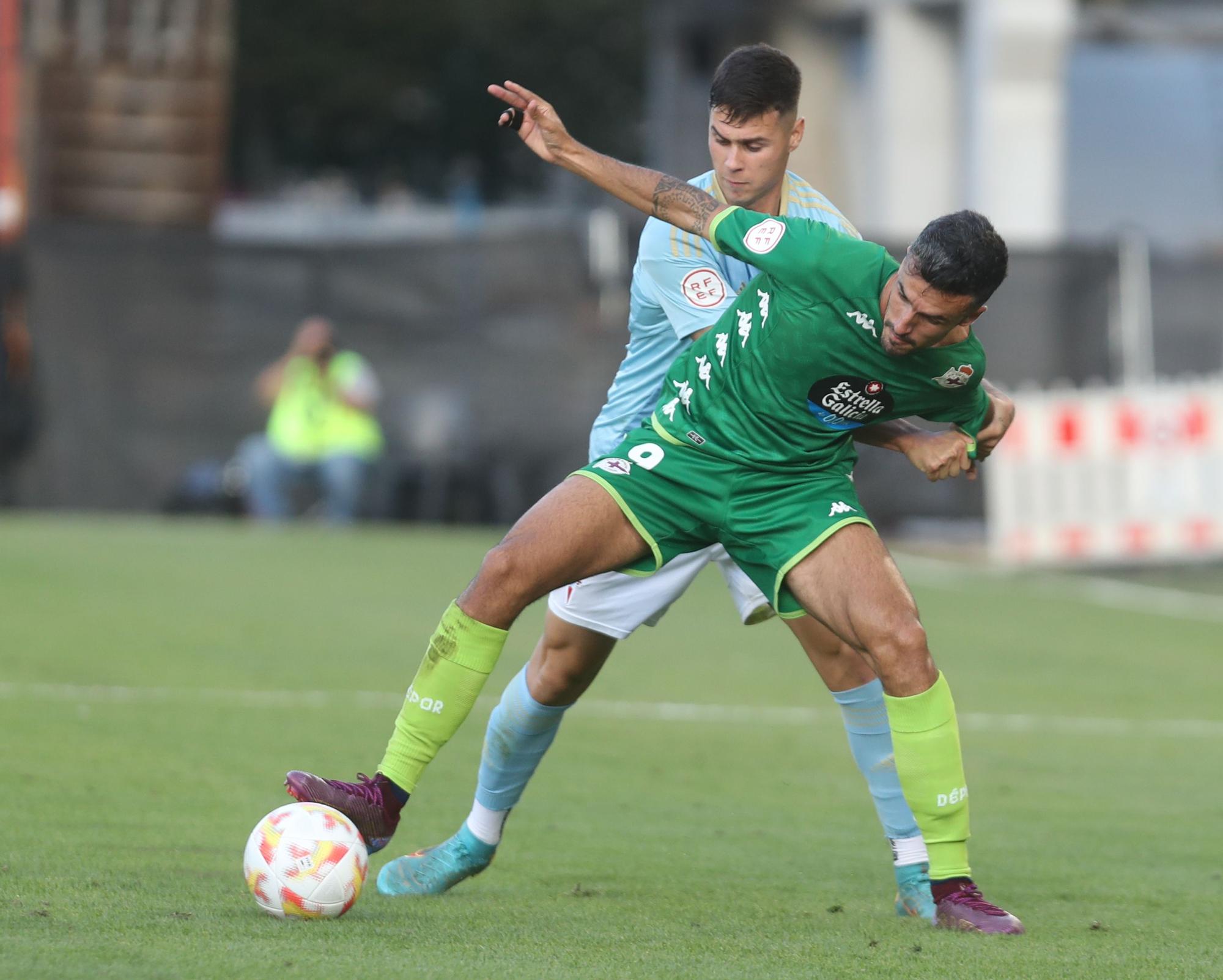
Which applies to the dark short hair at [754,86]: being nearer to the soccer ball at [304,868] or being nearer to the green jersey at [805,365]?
the green jersey at [805,365]

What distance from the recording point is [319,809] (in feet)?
15.5

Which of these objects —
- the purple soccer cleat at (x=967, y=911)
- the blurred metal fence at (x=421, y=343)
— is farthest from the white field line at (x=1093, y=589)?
the purple soccer cleat at (x=967, y=911)

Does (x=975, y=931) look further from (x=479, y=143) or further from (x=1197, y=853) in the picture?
(x=479, y=143)

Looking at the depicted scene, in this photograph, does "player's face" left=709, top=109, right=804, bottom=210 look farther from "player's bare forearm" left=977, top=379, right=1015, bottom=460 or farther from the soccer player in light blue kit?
"player's bare forearm" left=977, top=379, right=1015, bottom=460

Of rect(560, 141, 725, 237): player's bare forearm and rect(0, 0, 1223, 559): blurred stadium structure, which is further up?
rect(0, 0, 1223, 559): blurred stadium structure

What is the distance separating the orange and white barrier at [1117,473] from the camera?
1555 centimetres

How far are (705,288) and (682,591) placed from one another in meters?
0.82

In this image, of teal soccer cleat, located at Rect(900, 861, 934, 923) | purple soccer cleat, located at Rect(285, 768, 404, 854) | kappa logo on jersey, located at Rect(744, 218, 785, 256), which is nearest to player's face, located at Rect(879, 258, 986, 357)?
kappa logo on jersey, located at Rect(744, 218, 785, 256)

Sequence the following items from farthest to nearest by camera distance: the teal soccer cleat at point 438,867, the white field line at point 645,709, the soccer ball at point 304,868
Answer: the white field line at point 645,709, the teal soccer cleat at point 438,867, the soccer ball at point 304,868

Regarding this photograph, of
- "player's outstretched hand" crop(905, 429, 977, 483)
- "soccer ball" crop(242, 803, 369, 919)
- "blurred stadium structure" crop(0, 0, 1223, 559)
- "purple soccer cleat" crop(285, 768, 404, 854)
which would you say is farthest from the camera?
"blurred stadium structure" crop(0, 0, 1223, 559)

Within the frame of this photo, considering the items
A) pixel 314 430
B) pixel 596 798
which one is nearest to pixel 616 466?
pixel 596 798

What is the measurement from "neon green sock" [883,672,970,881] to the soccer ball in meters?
1.32

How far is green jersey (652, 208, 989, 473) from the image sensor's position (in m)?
4.84

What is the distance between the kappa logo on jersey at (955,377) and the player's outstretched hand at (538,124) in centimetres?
115
